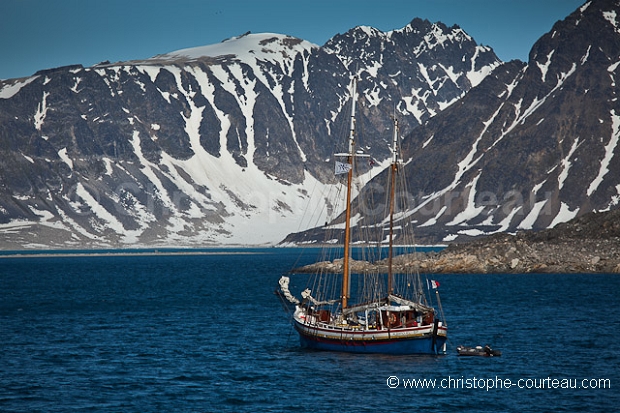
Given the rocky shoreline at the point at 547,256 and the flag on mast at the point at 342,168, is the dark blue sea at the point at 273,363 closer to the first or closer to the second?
the flag on mast at the point at 342,168

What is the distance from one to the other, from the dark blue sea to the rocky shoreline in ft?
170

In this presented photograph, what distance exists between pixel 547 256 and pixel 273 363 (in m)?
116

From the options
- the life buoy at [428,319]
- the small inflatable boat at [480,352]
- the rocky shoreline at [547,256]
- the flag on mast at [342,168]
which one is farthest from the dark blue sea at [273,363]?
the rocky shoreline at [547,256]

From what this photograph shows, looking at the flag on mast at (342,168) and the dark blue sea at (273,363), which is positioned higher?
the flag on mast at (342,168)

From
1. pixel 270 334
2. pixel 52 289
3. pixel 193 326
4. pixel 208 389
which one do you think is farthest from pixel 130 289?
pixel 208 389

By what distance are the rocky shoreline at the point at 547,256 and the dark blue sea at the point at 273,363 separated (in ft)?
170

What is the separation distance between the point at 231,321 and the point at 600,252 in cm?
Result: 9525

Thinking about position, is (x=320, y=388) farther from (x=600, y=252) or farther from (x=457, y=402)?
(x=600, y=252)

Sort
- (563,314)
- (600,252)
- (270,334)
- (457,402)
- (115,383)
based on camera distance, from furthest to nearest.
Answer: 1. (600,252)
2. (563,314)
3. (270,334)
4. (115,383)
5. (457,402)

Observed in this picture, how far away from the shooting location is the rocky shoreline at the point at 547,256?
572ft

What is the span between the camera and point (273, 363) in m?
72.5

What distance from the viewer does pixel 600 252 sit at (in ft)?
579

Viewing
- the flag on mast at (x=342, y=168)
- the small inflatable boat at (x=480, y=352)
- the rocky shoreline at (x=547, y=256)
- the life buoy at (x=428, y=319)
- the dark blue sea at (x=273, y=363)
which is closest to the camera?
the dark blue sea at (x=273, y=363)

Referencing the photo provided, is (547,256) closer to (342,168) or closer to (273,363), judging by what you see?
(342,168)
